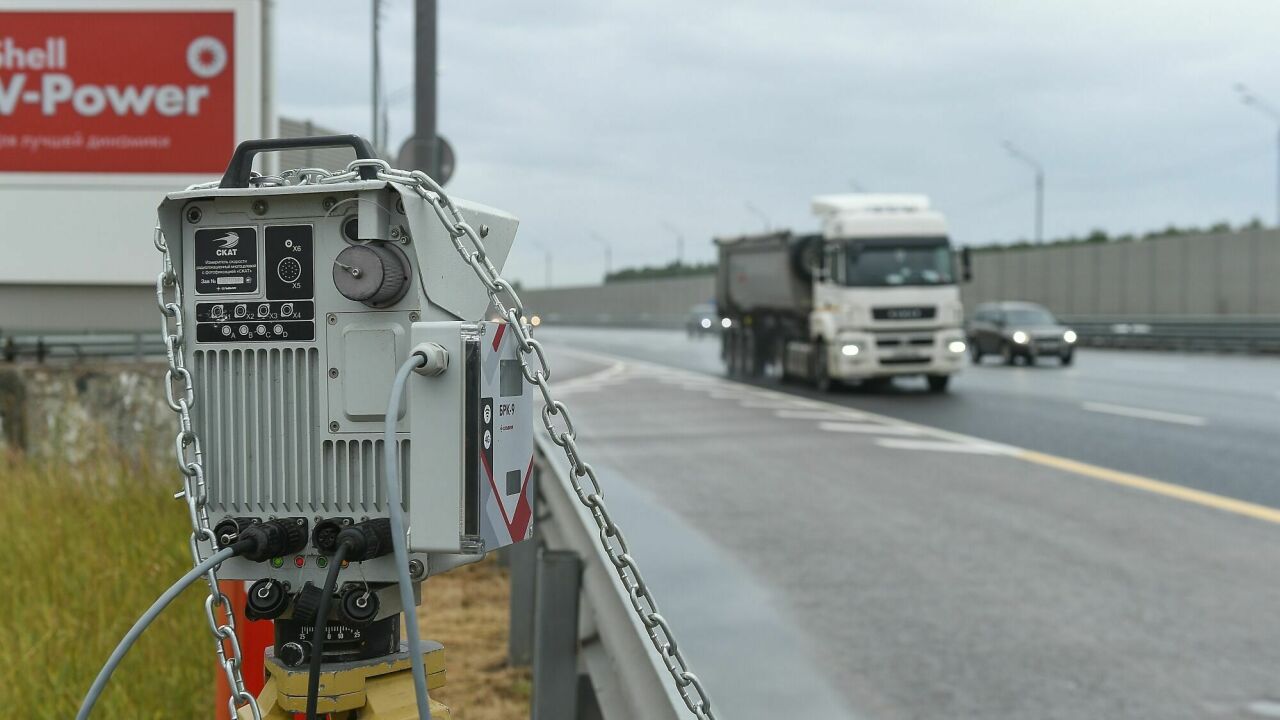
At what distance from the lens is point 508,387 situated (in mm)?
2121

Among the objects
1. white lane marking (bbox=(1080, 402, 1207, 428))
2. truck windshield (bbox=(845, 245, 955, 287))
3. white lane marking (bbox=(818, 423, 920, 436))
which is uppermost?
truck windshield (bbox=(845, 245, 955, 287))

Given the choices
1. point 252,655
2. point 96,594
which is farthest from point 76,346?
point 252,655

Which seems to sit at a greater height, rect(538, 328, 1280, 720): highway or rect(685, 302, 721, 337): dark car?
rect(685, 302, 721, 337): dark car

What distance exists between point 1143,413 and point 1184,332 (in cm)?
2438

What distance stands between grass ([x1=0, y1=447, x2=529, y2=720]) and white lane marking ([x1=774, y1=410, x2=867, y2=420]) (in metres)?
12.2

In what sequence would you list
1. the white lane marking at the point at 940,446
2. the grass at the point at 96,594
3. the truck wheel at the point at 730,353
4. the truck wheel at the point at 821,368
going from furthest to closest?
the truck wheel at the point at 730,353 < the truck wheel at the point at 821,368 < the white lane marking at the point at 940,446 < the grass at the point at 96,594

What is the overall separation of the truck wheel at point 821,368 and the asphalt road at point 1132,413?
35 centimetres

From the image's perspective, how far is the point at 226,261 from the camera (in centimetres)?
224

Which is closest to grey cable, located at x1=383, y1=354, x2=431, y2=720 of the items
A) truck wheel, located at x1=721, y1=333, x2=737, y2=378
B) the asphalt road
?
the asphalt road

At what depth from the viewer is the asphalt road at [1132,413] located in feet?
43.9

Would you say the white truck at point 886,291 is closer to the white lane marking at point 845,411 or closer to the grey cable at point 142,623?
the white lane marking at point 845,411

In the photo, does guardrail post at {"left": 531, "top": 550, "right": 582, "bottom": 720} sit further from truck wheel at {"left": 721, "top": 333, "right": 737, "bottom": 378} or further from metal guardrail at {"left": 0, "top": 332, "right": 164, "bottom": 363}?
truck wheel at {"left": 721, "top": 333, "right": 737, "bottom": 378}

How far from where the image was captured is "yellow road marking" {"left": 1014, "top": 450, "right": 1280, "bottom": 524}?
1043 cm

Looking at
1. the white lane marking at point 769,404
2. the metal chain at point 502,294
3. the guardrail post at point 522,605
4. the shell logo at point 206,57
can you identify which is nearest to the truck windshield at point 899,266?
the white lane marking at point 769,404
